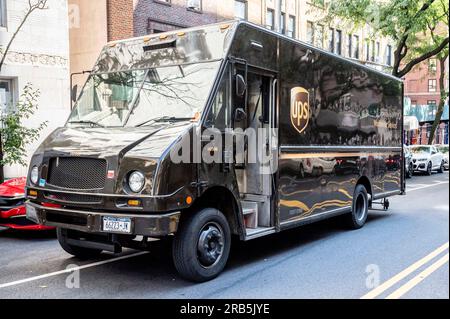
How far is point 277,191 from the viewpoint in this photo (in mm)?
7117

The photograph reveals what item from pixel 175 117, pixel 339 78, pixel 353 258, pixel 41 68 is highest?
pixel 41 68

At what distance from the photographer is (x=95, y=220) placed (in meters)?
5.47

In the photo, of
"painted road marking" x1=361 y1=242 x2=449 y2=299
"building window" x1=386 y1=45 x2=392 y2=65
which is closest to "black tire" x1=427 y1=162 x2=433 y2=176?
"building window" x1=386 y1=45 x2=392 y2=65

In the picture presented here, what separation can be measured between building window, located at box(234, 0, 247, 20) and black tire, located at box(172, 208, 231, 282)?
20366 millimetres

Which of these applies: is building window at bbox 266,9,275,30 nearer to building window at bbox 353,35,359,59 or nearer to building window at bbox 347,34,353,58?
building window at bbox 347,34,353,58

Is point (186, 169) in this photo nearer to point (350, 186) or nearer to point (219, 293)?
point (219, 293)

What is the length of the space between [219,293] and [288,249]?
2566 millimetres

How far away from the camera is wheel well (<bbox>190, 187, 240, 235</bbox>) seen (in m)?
6.09

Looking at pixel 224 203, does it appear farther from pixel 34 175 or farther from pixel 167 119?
pixel 34 175

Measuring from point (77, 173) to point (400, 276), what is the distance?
4145 mm

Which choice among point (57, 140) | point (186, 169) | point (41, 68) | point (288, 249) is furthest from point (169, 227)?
point (41, 68)

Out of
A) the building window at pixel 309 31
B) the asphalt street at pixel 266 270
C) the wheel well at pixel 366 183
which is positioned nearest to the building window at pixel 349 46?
the building window at pixel 309 31

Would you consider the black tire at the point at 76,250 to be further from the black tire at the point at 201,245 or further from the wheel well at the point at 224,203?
the wheel well at the point at 224,203
